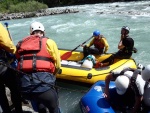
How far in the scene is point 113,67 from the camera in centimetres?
480

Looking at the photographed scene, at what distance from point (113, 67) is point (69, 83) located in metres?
0.99

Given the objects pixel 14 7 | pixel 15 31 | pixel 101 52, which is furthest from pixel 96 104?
pixel 14 7

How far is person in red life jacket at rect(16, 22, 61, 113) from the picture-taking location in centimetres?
213

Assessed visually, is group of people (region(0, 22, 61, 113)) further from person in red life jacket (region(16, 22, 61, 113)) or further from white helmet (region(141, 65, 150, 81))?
white helmet (region(141, 65, 150, 81))

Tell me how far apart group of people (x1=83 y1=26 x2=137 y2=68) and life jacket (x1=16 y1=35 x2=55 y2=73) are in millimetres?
3165

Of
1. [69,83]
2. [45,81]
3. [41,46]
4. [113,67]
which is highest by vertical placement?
[41,46]

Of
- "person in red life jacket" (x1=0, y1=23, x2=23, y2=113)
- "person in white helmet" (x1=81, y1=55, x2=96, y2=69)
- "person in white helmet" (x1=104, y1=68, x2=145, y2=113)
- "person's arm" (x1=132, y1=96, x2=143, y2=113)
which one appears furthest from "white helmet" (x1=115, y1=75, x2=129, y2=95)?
"person in white helmet" (x1=81, y1=55, x2=96, y2=69)

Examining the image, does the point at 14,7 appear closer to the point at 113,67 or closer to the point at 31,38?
the point at 113,67

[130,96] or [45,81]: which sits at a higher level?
[45,81]

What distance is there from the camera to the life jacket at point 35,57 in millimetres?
2141

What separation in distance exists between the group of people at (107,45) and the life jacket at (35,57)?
317cm

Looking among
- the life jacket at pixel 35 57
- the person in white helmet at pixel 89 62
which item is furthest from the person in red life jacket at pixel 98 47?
the life jacket at pixel 35 57

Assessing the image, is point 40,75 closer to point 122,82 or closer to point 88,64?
point 122,82

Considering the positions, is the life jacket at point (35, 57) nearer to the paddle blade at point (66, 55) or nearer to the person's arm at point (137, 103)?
the person's arm at point (137, 103)
